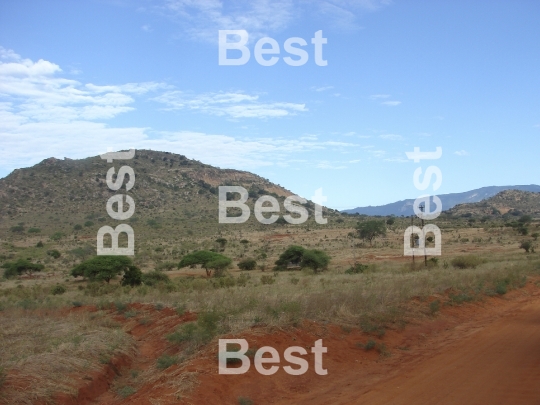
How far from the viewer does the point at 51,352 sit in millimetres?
10664

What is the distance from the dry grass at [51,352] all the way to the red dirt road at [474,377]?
554 cm

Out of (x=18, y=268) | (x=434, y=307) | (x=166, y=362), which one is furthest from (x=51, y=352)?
(x=18, y=268)

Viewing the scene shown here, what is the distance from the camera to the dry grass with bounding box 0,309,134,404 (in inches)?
340

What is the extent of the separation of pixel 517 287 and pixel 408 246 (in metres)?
28.3

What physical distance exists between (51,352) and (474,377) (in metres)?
8.65

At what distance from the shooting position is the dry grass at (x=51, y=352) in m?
8.64

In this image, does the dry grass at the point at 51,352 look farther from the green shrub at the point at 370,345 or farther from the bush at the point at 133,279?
the bush at the point at 133,279

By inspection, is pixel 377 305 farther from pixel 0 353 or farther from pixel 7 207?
pixel 7 207

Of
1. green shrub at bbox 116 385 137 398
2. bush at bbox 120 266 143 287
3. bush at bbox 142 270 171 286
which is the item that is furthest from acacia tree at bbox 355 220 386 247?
green shrub at bbox 116 385 137 398

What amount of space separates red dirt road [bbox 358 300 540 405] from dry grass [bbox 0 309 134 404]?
554 centimetres

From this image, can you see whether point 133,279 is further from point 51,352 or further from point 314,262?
point 51,352

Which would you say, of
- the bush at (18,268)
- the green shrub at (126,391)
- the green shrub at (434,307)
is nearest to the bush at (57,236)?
the bush at (18,268)

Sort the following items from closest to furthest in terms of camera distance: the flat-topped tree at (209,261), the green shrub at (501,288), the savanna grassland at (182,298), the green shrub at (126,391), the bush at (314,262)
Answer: the green shrub at (126,391), the savanna grassland at (182,298), the green shrub at (501,288), the flat-topped tree at (209,261), the bush at (314,262)

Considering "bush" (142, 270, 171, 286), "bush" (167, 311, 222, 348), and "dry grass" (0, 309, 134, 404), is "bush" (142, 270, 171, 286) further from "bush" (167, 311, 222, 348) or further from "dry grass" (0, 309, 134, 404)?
"bush" (167, 311, 222, 348)
